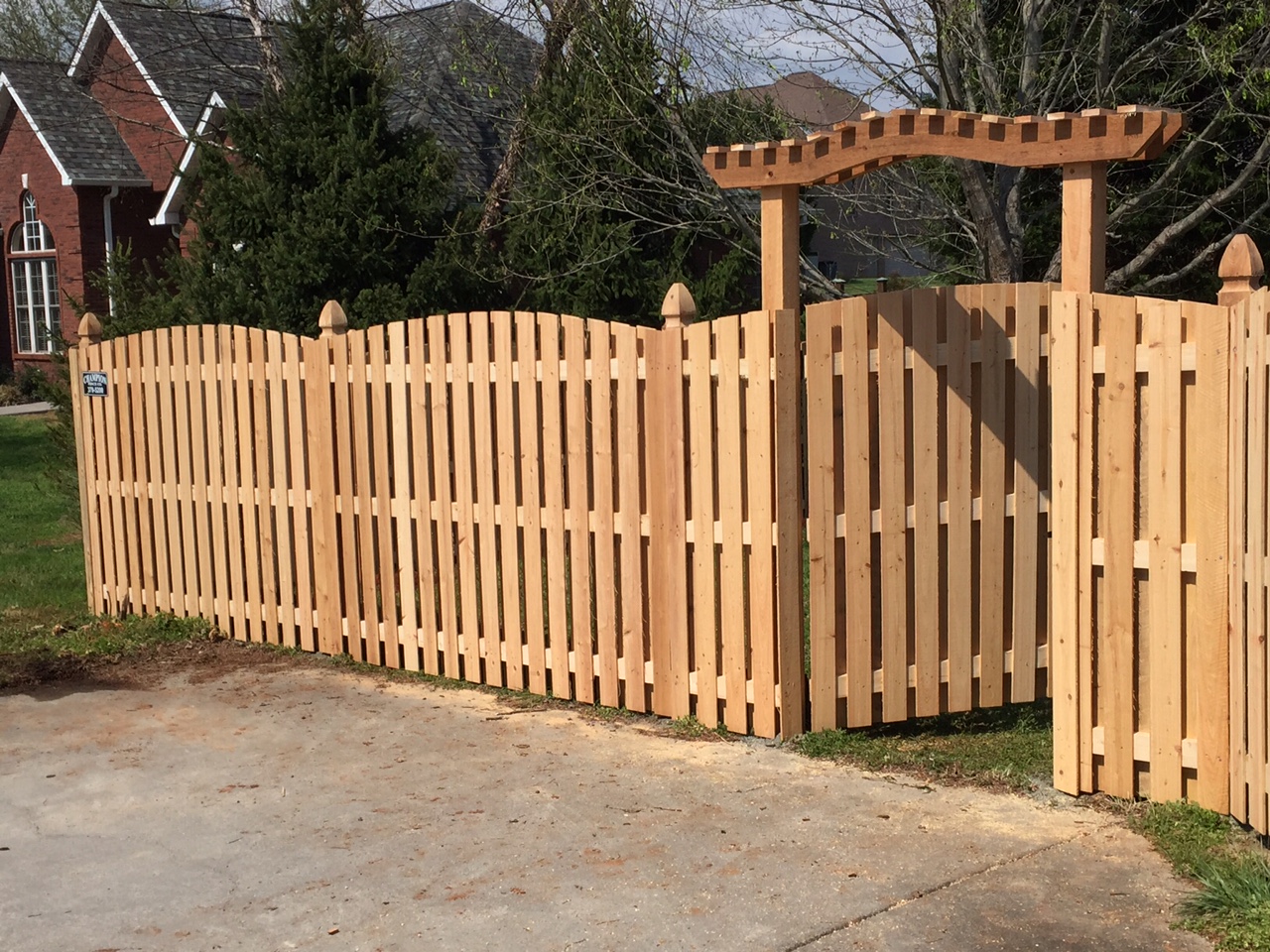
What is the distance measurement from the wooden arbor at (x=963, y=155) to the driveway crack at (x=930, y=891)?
212 centimetres

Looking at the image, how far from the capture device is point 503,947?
4332mm

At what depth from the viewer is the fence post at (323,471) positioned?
26.1 feet

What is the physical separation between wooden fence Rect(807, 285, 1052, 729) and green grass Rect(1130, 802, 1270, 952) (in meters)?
1.27

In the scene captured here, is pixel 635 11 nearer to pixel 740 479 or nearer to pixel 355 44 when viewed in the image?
pixel 355 44

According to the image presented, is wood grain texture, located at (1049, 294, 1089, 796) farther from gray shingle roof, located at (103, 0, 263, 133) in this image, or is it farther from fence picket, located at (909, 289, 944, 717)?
gray shingle roof, located at (103, 0, 263, 133)

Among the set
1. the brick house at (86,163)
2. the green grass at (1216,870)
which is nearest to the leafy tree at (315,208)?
the green grass at (1216,870)

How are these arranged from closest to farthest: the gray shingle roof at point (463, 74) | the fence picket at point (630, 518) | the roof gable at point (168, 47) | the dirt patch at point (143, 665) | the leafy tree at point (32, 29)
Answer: the fence picket at point (630, 518), the dirt patch at point (143, 665), the gray shingle roof at point (463, 74), the roof gable at point (168, 47), the leafy tree at point (32, 29)

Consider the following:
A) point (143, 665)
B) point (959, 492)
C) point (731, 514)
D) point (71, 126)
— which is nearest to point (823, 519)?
point (731, 514)

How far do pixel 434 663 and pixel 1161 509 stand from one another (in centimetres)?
396

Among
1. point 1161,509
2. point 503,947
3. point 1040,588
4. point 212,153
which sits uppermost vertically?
point 212,153

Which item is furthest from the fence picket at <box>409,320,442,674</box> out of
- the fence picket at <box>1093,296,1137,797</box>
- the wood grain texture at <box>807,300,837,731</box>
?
the fence picket at <box>1093,296,1137,797</box>

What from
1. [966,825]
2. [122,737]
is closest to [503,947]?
[966,825]

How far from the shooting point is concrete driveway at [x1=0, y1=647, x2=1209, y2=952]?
4.45 m

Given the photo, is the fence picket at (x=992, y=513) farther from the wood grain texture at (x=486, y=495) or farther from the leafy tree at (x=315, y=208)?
the leafy tree at (x=315, y=208)
